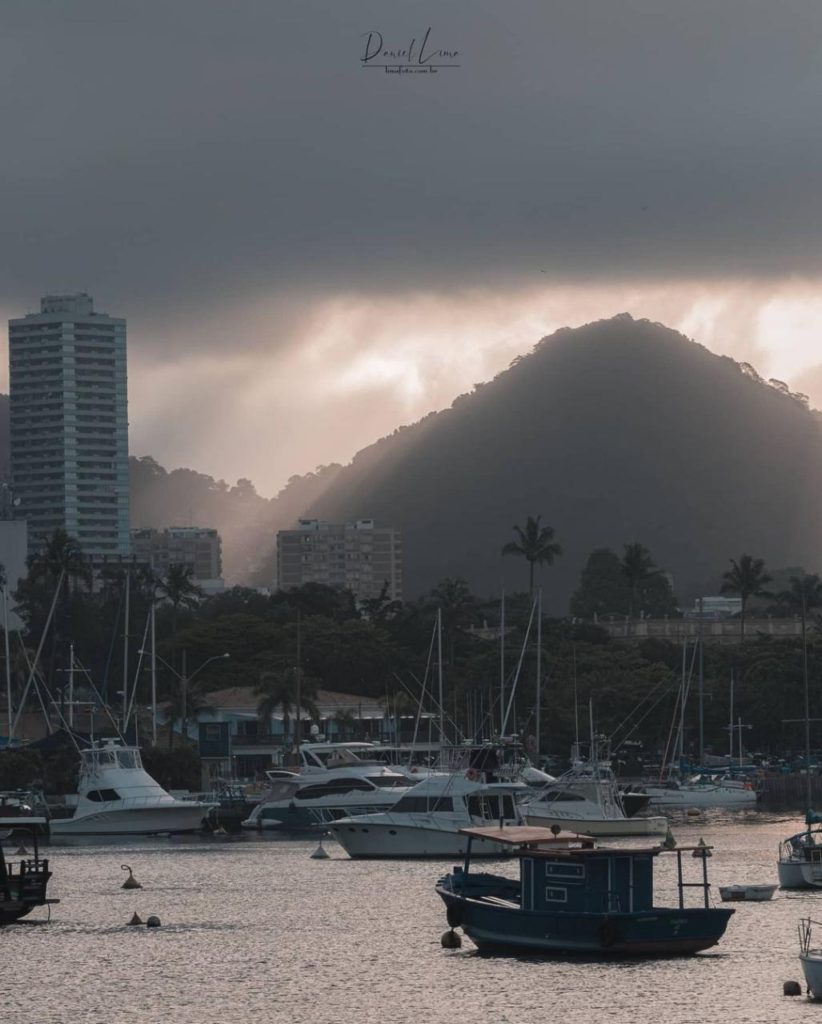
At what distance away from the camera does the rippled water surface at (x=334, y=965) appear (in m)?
52.8

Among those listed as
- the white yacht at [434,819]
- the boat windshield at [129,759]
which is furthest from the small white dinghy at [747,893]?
the boat windshield at [129,759]

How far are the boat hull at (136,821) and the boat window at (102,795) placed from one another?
0.81m

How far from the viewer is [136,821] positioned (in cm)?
12219

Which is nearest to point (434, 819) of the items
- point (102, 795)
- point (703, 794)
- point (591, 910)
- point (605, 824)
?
point (605, 824)

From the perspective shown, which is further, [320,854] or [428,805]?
[320,854]

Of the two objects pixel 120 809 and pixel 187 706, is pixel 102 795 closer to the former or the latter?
pixel 120 809

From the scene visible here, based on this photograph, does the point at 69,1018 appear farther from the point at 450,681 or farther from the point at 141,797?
the point at 450,681

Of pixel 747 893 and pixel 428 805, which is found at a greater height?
pixel 428 805

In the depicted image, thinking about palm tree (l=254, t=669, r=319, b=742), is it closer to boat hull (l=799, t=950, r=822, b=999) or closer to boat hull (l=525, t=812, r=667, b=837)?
boat hull (l=525, t=812, r=667, b=837)

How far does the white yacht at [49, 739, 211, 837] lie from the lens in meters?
122

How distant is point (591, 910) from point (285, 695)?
394 ft

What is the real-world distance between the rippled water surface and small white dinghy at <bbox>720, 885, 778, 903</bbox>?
51 centimetres

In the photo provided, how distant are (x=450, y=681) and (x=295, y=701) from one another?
79.8 ft

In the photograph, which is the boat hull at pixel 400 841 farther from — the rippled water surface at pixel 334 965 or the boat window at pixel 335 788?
the boat window at pixel 335 788
